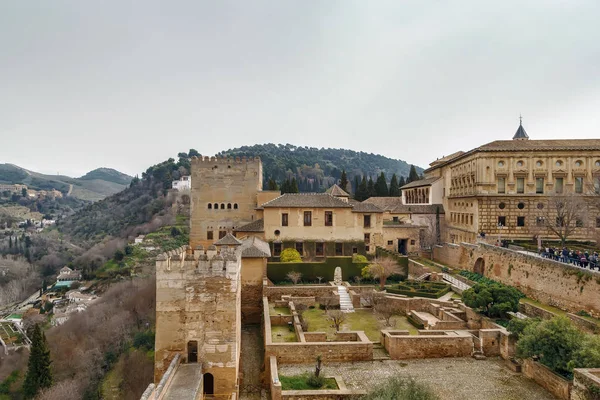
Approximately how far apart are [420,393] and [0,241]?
336 feet

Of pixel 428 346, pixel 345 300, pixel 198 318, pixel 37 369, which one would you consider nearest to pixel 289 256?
pixel 345 300

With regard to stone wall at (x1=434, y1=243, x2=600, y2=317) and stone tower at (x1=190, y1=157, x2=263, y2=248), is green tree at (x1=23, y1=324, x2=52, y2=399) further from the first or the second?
stone wall at (x1=434, y1=243, x2=600, y2=317)

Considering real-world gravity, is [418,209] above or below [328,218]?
above

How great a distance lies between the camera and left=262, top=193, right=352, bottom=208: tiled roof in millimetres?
26984

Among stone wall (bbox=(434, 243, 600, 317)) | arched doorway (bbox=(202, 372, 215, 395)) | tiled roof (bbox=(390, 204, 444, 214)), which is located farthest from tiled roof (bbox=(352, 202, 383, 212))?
arched doorway (bbox=(202, 372, 215, 395))

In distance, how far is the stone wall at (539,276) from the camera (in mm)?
15266

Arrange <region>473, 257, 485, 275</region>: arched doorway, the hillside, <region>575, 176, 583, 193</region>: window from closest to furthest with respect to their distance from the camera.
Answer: <region>473, 257, 485, 275</region>: arched doorway < <region>575, 176, 583, 193</region>: window < the hillside

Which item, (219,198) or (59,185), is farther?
(59,185)

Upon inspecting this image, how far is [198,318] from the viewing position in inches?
441

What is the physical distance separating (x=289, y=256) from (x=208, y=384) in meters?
13.5

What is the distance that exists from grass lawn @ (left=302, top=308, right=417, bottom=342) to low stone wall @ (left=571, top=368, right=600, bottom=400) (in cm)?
700

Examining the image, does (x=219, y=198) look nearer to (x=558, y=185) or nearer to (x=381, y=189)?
(x=558, y=185)

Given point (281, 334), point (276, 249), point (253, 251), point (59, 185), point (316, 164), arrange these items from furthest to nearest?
1. point (59, 185)
2. point (316, 164)
3. point (276, 249)
4. point (253, 251)
5. point (281, 334)

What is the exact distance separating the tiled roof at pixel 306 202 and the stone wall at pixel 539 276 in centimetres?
944
